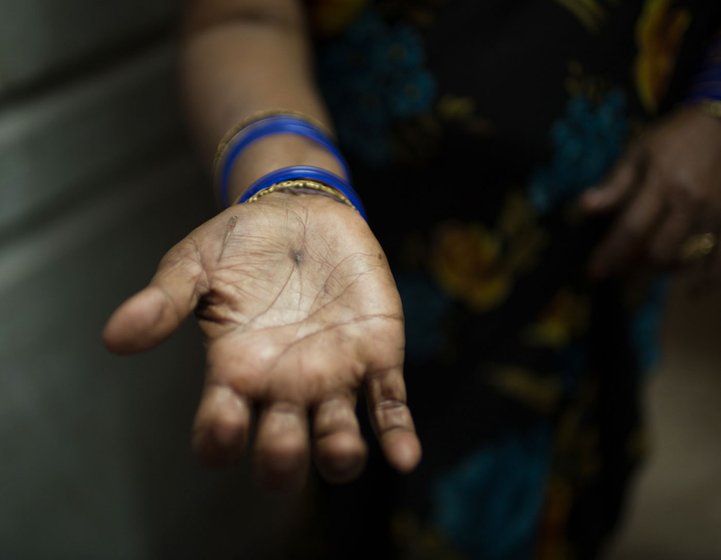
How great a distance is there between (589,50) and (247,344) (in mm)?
350

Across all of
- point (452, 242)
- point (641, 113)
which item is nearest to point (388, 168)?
point (452, 242)

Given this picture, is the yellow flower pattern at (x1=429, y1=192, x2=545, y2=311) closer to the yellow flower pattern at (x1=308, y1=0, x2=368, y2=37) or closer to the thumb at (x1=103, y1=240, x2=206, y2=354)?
the yellow flower pattern at (x1=308, y1=0, x2=368, y2=37)

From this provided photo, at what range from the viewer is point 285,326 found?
329mm

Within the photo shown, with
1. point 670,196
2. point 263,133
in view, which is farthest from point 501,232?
point 263,133

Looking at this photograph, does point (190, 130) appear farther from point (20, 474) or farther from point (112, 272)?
point (20, 474)

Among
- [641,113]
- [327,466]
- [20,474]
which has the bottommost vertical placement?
[327,466]

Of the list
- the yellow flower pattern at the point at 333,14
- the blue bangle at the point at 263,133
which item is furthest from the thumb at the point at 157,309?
the yellow flower pattern at the point at 333,14

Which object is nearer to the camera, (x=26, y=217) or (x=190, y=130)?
(x=190, y=130)

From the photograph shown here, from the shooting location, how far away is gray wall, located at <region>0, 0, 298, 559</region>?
1.90 ft

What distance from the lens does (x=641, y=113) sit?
1.78ft

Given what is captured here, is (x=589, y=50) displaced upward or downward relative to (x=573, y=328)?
upward

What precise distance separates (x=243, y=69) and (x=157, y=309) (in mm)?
203

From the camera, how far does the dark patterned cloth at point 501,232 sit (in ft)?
1.69

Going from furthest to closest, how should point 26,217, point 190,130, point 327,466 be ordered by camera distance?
point 26,217 → point 190,130 → point 327,466
